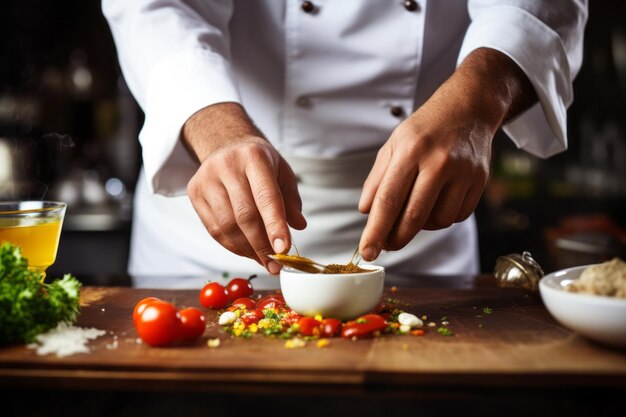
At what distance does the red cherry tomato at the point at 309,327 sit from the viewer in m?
1.14

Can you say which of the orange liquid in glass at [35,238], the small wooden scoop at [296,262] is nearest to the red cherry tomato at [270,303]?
the small wooden scoop at [296,262]

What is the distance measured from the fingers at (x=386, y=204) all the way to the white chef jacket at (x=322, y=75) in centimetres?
44

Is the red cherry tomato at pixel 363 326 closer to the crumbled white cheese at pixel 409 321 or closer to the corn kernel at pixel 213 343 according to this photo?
the crumbled white cheese at pixel 409 321

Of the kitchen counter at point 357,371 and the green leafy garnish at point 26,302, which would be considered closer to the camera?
the kitchen counter at point 357,371

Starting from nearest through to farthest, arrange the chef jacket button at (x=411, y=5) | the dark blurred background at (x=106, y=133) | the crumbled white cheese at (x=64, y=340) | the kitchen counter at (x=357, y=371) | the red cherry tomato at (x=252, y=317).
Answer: the kitchen counter at (x=357, y=371), the crumbled white cheese at (x=64, y=340), the red cherry tomato at (x=252, y=317), the chef jacket button at (x=411, y=5), the dark blurred background at (x=106, y=133)

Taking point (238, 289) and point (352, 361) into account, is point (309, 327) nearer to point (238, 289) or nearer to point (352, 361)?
point (352, 361)

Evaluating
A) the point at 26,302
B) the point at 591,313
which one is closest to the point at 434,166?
the point at 591,313

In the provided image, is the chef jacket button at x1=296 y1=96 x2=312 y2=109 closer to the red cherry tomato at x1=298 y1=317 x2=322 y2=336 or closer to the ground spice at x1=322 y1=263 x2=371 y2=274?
the ground spice at x1=322 y1=263 x2=371 y2=274

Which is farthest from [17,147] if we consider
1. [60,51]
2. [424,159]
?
[424,159]

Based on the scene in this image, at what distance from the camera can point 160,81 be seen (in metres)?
1.56

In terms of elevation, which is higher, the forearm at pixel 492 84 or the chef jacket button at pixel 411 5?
the chef jacket button at pixel 411 5

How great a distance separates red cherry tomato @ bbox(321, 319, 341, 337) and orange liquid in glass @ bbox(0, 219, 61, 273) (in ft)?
2.11

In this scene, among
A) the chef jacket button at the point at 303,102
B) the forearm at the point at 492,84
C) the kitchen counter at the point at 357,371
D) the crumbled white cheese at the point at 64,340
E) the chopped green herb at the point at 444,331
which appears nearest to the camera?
the kitchen counter at the point at 357,371

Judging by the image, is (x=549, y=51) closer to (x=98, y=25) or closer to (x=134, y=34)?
(x=134, y=34)
